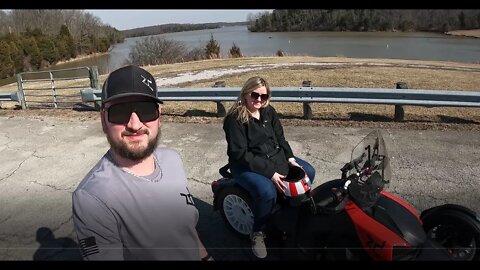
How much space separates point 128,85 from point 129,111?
0.29 ft

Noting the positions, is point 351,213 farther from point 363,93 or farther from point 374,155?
point 363,93

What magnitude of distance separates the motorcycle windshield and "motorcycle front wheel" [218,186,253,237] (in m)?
1.08

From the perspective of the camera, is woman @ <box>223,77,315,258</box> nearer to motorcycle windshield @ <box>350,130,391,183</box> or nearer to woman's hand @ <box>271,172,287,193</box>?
woman's hand @ <box>271,172,287,193</box>

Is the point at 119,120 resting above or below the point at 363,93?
above

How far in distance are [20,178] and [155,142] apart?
4.29 meters

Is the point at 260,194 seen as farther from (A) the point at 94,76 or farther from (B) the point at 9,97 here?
(B) the point at 9,97

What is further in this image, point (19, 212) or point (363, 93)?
point (363, 93)

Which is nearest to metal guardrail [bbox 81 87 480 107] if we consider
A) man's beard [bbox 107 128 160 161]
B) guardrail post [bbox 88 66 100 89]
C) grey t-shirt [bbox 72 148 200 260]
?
guardrail post [bbox 88 66 100 89]

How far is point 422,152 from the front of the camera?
470 cm

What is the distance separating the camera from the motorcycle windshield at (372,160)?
6.68 ft

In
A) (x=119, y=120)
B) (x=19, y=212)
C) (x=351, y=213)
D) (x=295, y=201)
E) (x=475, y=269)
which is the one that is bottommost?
(x=19, y=212)

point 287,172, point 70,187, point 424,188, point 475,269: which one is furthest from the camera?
point 70,187

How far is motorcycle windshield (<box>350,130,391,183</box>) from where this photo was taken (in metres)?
2.04

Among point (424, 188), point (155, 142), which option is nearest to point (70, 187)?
point (155, 142)
